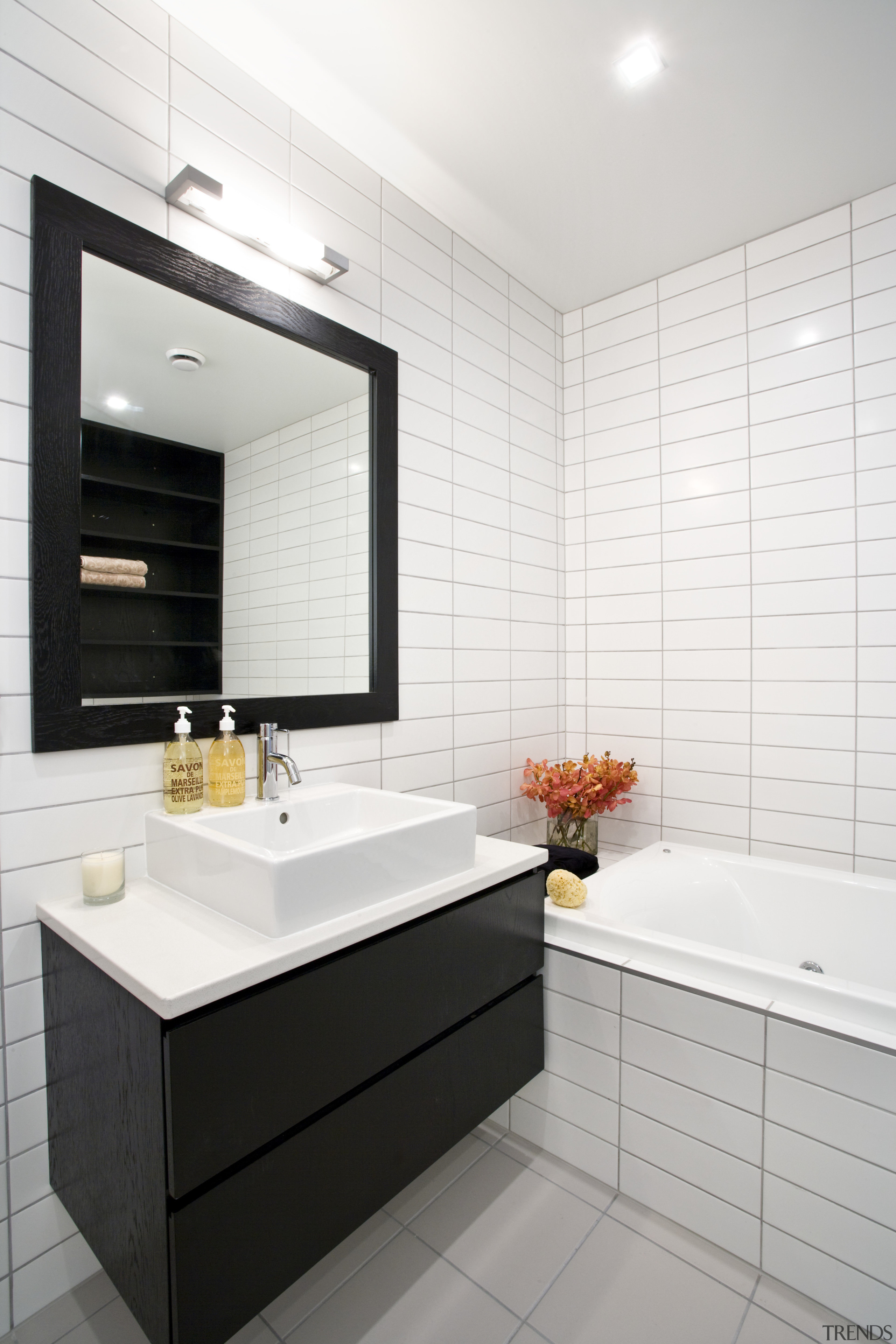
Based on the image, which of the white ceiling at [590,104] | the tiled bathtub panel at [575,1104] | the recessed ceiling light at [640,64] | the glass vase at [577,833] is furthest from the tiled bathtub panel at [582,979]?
the recessed ceiling light at [640,64]

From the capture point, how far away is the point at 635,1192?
1.52 m

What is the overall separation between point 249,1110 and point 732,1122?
1028 mm

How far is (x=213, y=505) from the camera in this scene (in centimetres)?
146

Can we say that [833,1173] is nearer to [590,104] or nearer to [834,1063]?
[834,1063]

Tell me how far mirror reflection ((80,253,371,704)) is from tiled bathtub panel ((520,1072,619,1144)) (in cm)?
113

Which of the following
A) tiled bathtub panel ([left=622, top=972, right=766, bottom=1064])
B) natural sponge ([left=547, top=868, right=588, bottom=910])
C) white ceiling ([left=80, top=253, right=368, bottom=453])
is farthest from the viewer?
natural sponge ([left=547, top=868, right=588, bottom=910])

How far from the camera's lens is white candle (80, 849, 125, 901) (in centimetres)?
117

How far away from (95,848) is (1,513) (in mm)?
628

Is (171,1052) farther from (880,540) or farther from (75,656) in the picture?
(880,540)

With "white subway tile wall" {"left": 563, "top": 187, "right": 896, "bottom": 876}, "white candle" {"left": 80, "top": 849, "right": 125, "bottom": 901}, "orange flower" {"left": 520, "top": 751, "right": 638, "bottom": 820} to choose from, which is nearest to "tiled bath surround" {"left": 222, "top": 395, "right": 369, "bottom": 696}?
"white candle" {"left": 80, "top": 849, "right": 125, "bottom": 901}

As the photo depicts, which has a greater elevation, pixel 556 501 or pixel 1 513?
pixel 556 501

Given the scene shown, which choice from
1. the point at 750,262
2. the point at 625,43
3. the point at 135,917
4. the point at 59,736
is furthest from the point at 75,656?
the point at 750,262

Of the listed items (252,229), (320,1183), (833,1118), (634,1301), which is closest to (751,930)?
(833,1118)

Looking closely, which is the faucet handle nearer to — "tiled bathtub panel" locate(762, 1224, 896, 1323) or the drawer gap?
the drawer gap
